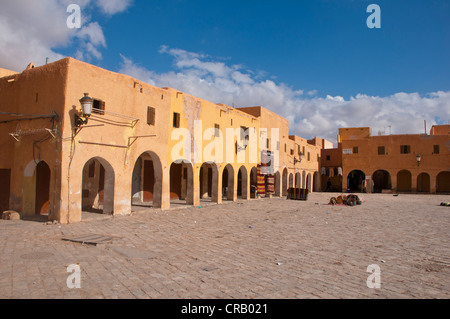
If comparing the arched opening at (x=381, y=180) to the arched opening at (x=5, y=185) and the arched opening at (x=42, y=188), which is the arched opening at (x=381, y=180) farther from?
the arched opening at (x=5, y=185)

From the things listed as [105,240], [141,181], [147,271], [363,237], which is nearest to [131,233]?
[105,240]

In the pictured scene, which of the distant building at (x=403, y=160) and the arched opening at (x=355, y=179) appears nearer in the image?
the distant building at (x=403, y=160)

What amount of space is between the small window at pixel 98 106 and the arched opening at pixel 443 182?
135ft

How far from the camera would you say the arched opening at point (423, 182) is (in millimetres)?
40438

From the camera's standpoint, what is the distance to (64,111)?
11859 mm

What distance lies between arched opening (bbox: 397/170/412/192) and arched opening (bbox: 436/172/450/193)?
10.1ft

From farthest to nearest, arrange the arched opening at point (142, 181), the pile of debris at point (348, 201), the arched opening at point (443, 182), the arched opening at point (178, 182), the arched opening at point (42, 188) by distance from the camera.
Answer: the arched opening at point (443, 182)
the arched opening at point (178, 182)
the pile of debris at point (348, 201)
the arched opening at point (142, 181)
the arched opening at point (42, 188)

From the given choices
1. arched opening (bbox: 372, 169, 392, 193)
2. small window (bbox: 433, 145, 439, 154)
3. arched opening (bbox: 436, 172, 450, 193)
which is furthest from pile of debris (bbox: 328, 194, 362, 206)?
arched opening (bbox: 372, 169, 392, 193)

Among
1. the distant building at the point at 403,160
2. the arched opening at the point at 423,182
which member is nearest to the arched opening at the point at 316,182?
the distant building at the point at 403,160

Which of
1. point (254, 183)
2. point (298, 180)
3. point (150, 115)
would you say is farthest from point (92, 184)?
point (298, 180)

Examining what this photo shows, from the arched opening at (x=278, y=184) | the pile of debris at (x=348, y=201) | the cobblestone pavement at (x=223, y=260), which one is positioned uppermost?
the arched opening at (x=278, y=184)

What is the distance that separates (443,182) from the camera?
3994 cm
